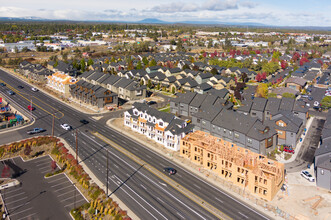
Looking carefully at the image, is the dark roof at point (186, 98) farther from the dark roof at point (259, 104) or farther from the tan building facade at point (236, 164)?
the tan building facade at point (236, 164)

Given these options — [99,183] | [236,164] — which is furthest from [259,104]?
[99,183]

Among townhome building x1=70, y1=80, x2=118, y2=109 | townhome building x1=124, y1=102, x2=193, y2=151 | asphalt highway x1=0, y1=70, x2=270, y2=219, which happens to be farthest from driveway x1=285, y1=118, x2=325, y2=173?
townhome building x1=70, y1=80, x2=118, y2=109

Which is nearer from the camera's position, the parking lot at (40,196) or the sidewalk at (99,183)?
the sidewalk at (99,183)

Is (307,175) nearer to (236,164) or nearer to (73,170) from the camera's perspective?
(236,164)

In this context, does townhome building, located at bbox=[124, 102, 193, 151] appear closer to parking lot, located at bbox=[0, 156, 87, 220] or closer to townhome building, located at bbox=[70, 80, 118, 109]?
townhome building, located at bbox=[70, 80, 118, 109]

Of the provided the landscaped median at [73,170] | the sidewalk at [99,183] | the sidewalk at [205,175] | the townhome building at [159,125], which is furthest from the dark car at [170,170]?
the landscaped median at [73,170]

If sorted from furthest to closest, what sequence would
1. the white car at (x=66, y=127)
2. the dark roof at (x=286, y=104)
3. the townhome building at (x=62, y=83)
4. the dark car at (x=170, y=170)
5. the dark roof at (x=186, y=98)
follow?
the townhome building at (x=62, y=83) < the dark roof at (x=186, y=98) < the dark roof at (x=286, y=104) < the white car at (x=66, y=127) < the dark car at (x=170, y=170)
